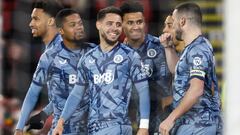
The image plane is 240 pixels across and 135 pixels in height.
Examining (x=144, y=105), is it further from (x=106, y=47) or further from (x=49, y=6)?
(x=49, y=6)

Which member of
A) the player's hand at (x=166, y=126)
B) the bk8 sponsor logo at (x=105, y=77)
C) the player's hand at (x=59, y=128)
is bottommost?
the player's hand at (x=59, y=128)

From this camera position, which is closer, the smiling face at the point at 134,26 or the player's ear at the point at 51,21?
the smiling face at the point at 134,26

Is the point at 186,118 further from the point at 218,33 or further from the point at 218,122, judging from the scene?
the point at 218,33

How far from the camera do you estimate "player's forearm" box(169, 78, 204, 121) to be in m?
2.40

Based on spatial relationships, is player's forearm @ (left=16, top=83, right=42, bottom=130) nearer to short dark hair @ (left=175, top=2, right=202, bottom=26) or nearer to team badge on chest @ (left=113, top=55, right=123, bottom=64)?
team badge on chest @ (left=113, top=55, right=123, bottom=64)

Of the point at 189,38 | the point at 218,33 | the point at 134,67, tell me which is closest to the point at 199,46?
the point at 189,38

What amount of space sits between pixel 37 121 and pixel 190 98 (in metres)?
0.59

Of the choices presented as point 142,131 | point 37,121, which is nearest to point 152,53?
point 142,131

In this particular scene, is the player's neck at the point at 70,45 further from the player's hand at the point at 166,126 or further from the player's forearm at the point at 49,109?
the player's hand at the point at 166,126

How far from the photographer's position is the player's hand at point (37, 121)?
2666 mm

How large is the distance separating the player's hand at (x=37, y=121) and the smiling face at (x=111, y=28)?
14.7 inches

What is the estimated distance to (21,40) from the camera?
9.07 feet

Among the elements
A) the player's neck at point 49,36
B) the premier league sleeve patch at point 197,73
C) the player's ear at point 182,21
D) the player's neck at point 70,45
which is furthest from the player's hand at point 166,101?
the player's neck at point 49,36

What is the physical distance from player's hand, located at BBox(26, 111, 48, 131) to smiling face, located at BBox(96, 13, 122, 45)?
37cm
